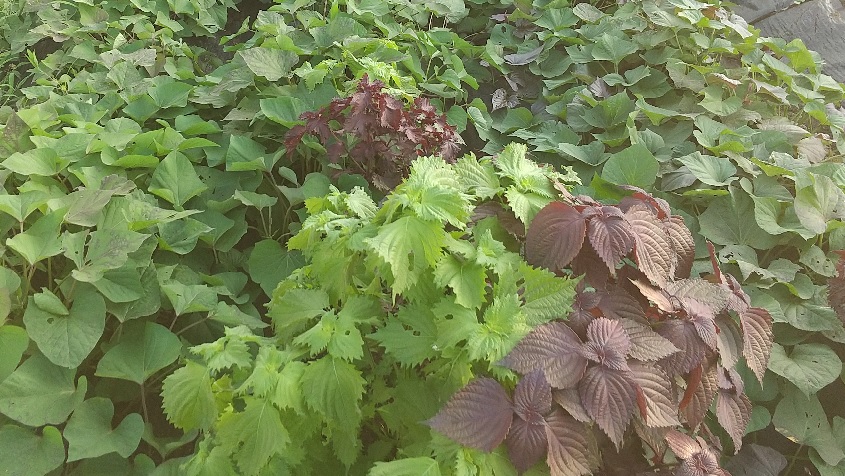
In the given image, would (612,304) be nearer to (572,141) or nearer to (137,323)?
(137,323)

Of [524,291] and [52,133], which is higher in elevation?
[524,291]

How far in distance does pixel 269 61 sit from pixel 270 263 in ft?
2.82

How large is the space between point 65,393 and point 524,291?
109 centimetres

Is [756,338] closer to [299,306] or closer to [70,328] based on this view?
[299,306]

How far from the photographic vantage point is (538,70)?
2.76m

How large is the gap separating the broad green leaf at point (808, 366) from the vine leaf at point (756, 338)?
0.49m

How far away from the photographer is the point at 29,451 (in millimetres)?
1335

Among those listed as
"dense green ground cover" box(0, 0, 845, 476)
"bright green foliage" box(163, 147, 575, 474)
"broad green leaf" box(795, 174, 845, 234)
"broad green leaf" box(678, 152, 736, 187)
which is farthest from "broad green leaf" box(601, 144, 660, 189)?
"bright green foliage" box(163, 147, 575, 474)

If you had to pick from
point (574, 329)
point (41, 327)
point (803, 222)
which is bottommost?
point (41, 327)

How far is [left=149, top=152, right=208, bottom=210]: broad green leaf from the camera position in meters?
1.83

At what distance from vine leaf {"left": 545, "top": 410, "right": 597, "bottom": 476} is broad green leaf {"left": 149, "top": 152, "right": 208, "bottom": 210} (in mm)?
1346

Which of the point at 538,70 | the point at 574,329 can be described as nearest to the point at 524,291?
the point at 574,329

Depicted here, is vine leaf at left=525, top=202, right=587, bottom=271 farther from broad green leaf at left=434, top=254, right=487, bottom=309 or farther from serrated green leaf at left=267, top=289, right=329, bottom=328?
serrated green leaf at left=267, top=289, right=329, bottom=328

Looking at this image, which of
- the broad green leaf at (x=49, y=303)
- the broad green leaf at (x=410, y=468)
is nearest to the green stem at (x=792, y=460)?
the broad green leaf at (x=410, y=468)
